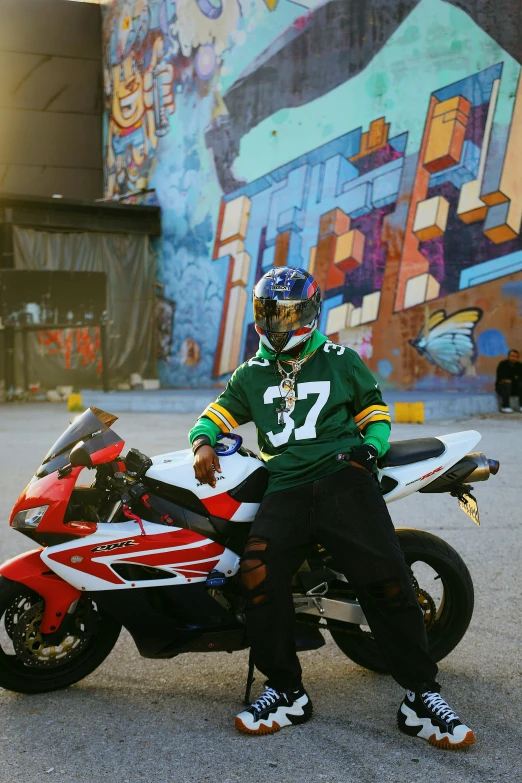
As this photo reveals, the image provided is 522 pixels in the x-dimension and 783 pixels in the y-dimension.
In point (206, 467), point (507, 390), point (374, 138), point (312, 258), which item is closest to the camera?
point (206, 467)

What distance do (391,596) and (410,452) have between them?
668mm

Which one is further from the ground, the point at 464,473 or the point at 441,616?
the point at 464,473

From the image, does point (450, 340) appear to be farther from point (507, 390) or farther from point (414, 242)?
point (507, 390)

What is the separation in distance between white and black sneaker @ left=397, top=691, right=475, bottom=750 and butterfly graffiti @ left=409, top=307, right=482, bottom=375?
58.3 ft

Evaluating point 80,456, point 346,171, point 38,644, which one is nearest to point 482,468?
point 80,456

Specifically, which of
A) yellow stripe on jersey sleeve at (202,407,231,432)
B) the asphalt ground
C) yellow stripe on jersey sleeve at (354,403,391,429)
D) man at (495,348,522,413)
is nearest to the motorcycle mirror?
yellow stripe on jersey sleeve at (202,407,231,432)

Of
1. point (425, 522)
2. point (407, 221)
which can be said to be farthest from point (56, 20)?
point (425, 522)

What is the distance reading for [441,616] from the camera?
360 centimetres

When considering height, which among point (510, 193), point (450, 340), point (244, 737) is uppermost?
point (510, 193)

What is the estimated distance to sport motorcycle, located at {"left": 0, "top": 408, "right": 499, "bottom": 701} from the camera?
10.7 ft

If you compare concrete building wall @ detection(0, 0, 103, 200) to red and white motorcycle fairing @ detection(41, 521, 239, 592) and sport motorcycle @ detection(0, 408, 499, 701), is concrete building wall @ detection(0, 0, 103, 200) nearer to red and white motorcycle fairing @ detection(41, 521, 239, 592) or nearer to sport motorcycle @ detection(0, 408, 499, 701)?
sport motorcycle @ detection(0, 408, 499, 701)

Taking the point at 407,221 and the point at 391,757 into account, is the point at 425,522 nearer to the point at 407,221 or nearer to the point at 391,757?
the point at 391,757

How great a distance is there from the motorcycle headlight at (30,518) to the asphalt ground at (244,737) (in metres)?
0.72

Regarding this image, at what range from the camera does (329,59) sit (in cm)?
2155
